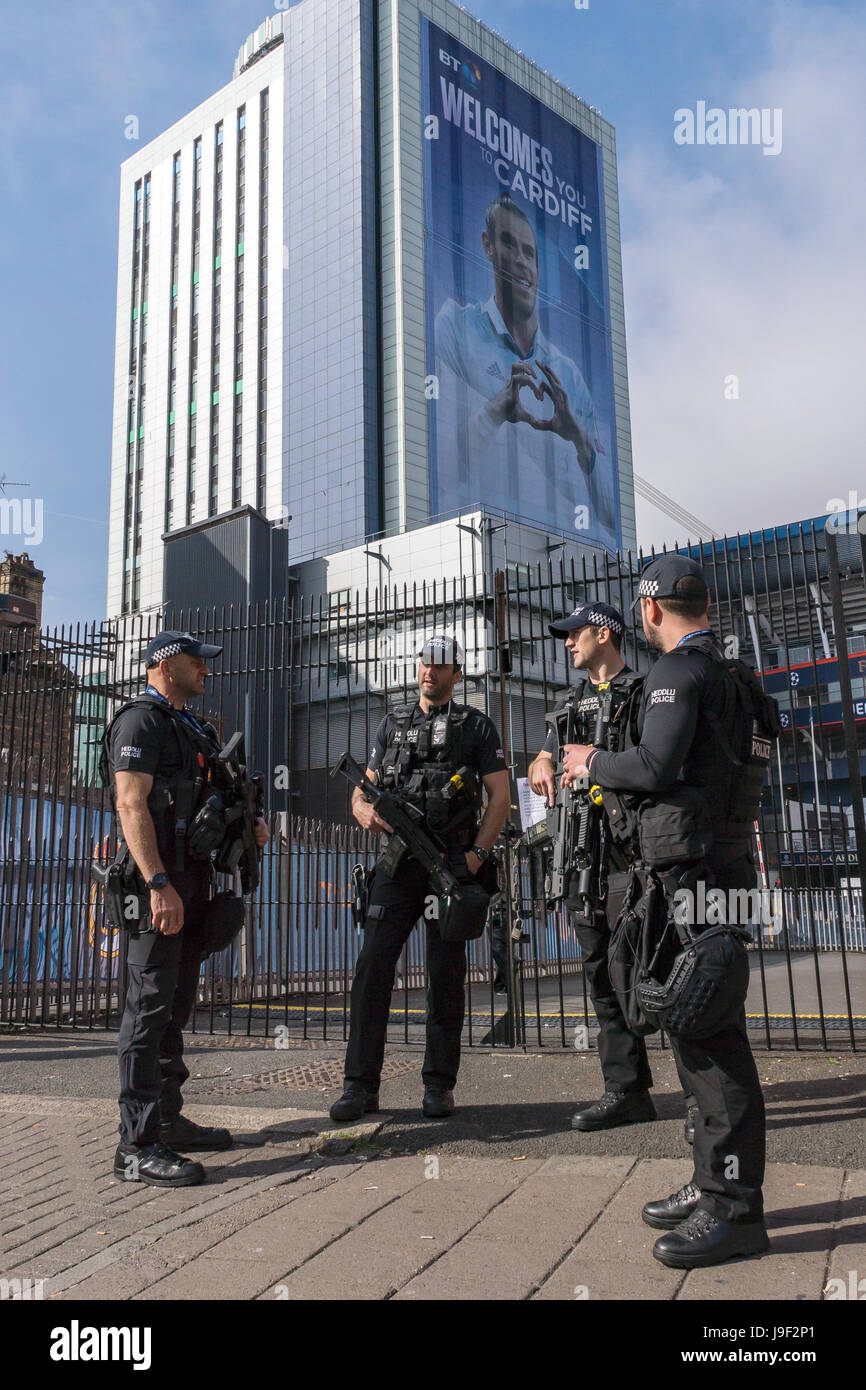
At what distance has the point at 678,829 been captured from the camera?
307 centimetres

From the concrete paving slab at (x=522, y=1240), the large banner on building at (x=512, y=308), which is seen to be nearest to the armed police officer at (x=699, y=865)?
the concrete paving slab at (x=522, y=1240)

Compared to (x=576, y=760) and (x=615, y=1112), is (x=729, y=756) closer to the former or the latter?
(x=576, y=760)

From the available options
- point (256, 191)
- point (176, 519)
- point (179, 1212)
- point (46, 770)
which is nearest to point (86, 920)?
point (46, 770)

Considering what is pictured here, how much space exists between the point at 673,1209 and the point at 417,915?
6.96 feet

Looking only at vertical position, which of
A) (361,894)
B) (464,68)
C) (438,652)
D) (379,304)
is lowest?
(361,894)

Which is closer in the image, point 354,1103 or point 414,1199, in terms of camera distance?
point 414,1199

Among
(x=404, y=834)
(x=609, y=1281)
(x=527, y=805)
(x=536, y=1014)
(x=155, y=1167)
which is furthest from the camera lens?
(x=536, y=1014)

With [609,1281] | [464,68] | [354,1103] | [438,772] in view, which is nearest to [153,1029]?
[354,1103]

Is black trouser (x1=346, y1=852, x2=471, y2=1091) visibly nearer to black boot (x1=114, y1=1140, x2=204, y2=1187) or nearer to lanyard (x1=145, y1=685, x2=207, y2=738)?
black boot (x1=114, y1=1140, x2=204, y2=1187)

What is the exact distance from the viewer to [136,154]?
65688mm

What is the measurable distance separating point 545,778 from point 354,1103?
5.54 ft

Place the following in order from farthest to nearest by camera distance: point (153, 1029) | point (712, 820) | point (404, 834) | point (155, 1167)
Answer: point (404, 834) < point (153, 1029) < point (155, 1167) < point (712, 820)

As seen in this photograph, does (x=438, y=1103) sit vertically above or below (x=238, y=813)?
below

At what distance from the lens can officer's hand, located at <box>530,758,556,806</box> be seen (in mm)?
4652
